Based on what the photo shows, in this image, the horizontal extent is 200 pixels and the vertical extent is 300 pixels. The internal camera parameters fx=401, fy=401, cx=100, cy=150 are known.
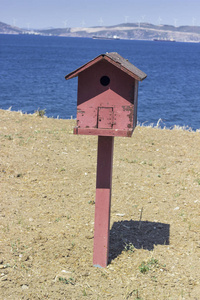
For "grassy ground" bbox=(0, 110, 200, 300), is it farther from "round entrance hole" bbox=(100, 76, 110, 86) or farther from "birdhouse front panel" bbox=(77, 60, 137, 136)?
"round entrance hole" bbox=(100, 76, 110, 86)

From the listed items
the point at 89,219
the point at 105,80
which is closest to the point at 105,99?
the point at 105,80

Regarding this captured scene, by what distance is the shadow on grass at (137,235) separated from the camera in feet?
21.9

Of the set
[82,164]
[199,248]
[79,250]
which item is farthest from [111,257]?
[82,164]

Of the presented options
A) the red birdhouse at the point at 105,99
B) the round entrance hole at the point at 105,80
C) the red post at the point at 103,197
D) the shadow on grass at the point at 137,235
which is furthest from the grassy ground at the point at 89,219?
the round entrance hole at the point at 105,80

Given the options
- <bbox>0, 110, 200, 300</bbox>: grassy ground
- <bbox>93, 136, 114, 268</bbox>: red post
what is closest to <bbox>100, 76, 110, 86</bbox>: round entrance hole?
<bbox>93, 136, 114, 268</bbox>: red post

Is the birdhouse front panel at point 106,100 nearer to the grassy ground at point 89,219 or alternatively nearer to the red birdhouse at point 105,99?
the red birdhouse at point 105,99

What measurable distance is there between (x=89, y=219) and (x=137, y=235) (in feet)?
3.27

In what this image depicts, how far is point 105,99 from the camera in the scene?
5473 mm

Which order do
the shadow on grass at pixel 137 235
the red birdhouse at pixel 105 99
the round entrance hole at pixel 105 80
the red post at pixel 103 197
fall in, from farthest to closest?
the shadow on grass at pixel 137 235 → the red post at pixel 103 197 → the round entrance hole at pixel 105 80 → the red birdhouse at pixel 105 99

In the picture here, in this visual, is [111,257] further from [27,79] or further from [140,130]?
[27,79]

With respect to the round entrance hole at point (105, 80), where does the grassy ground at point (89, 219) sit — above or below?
below

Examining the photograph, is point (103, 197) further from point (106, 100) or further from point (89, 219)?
point (89, 219)

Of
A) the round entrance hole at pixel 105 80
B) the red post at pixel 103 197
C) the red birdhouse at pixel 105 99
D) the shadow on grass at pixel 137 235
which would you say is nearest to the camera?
the red birdhouse at pixel 105 99

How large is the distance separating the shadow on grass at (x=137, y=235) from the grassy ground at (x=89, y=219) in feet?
0.06
